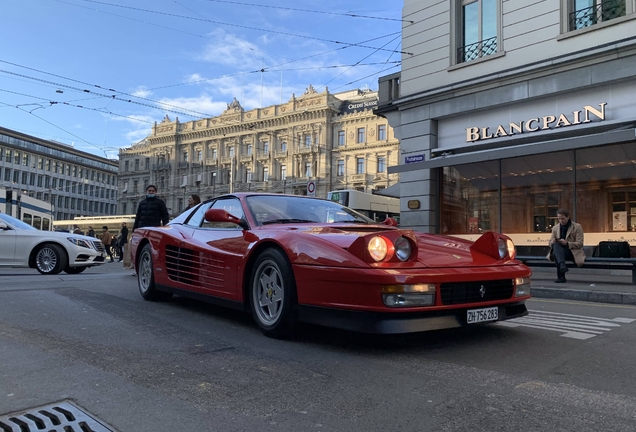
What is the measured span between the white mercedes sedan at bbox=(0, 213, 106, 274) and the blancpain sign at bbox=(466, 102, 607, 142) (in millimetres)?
10955

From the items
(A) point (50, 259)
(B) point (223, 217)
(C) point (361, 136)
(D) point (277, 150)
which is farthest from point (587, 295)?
(D) point (277, 150)

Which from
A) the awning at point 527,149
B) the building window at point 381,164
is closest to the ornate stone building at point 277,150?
the building window at point 381,164

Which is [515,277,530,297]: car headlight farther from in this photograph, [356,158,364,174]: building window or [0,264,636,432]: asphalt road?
Answer: [356,158,364,174]: building window

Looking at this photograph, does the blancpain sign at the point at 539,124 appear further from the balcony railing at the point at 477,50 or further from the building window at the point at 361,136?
the building window at the point at 361,136

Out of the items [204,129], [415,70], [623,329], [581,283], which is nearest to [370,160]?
[204,129]

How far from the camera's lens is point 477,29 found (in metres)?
14.8

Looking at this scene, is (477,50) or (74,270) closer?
(74,270)

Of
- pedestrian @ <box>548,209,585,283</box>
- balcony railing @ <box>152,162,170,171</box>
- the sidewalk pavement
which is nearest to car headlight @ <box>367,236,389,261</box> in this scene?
the sidewalk pavement

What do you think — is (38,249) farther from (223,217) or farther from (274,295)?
(274,295)

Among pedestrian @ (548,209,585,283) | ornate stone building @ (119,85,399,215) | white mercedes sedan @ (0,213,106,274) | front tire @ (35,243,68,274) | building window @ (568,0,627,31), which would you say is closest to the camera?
pedestrian @ (548,209,585,283)

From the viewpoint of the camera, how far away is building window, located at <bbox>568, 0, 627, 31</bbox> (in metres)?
12.0

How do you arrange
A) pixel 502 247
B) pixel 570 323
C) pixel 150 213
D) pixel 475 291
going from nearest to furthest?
pixel 475 291 < pixel 502 247 < pixel 570 323 < pixel 150 213

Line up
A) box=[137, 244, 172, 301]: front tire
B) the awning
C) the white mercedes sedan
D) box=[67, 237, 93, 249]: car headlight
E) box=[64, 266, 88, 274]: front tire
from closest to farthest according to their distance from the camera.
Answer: box=[137, 244, 172, 301]: front tire
the white mercedes sedan
box=[67, 237, 93, 249]: car headlight
the awning
box=[64, 266, 88, 274]: front tire

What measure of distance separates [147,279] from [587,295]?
6509mm
